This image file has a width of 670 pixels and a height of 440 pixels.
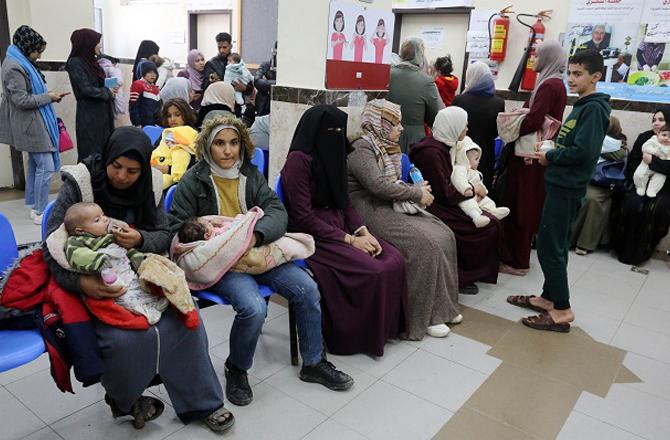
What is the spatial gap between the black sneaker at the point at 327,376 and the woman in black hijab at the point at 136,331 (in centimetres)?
46

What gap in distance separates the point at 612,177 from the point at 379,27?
2.58 meters

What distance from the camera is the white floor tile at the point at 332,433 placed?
202 centimetres

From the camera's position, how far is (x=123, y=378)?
5.72ft

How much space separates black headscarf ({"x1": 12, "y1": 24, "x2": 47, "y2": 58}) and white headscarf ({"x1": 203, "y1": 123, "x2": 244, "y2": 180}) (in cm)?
274

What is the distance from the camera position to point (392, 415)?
2184 millimetres

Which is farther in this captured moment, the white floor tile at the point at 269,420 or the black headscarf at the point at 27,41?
the black headscarf at the point at 27,41

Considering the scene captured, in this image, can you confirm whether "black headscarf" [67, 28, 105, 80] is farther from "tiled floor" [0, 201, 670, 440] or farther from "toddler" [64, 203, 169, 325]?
"toddler" [64, 203, 169, 325]

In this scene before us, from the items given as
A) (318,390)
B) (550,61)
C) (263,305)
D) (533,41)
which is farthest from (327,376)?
(533,41)

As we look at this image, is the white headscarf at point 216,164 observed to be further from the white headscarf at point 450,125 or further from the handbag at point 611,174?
the handbag at point 611,174

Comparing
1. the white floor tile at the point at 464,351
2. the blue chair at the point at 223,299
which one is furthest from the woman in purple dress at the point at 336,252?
the white floor tile at the point at 464,351

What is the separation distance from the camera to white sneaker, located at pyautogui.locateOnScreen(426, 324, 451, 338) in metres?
2.88

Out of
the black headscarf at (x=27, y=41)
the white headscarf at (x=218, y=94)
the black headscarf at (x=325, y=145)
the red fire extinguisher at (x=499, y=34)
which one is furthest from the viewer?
the red fire extinguisher at (x=499, y=34)

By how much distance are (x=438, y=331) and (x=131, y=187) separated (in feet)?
5.86

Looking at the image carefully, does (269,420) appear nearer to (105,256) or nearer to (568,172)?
(105,256)
